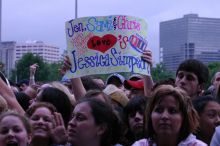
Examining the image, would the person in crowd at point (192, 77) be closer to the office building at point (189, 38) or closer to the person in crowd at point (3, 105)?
the person in crowd at point (3, 105)

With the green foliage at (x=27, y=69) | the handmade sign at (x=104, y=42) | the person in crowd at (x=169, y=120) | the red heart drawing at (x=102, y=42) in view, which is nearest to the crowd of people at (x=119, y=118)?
the person in crowd at (x=169, y=120)

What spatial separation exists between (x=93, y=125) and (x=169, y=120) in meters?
0.68

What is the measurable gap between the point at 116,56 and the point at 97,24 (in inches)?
16.8

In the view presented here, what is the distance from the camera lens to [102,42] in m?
7.35

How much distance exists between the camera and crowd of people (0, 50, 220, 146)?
520cm

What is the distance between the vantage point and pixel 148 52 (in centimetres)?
719

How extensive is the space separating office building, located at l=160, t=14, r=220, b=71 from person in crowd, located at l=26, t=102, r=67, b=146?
115 metres

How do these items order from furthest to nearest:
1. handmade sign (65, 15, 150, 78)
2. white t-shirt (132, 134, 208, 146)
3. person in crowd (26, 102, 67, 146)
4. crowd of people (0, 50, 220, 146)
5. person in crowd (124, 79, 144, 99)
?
person in crowd (124, 79, 144, 99) → handmade sign (65, 15, 150, 78) → person in crowd (26, 102, 67, 146) → crowd of people (0, 50, 220, 146) → white t-shirt (132, 134, 208, 146)

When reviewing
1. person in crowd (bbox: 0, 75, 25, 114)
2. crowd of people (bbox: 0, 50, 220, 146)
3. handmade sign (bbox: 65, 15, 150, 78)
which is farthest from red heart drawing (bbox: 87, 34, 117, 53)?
person in crowd (bbox: 0, 75, 25, 114)

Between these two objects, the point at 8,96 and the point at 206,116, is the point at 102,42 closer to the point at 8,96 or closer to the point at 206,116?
the point at 8,96

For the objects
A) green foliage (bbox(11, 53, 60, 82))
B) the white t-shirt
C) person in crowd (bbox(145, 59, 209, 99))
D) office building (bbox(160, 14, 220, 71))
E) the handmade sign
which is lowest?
green foliage (bbox(11, 53, 60, 82))

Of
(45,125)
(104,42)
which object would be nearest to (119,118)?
(45,125)

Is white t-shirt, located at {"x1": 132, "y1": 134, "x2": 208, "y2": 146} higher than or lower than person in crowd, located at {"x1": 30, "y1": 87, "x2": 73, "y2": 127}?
lower

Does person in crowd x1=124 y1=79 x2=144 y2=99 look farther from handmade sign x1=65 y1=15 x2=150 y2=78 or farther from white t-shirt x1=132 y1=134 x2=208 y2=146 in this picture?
white t-shirt x1=132 y1=134 x2=208 y2=146
